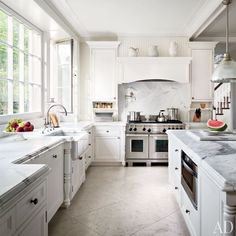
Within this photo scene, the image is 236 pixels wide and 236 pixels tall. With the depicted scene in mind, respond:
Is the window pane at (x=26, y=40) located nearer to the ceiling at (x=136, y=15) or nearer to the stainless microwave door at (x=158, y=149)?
the ceiling at (x=136, y=15)

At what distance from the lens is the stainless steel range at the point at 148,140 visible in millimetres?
5047

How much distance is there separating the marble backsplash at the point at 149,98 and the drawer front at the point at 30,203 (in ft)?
13.6

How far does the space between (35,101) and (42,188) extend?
9.60ft

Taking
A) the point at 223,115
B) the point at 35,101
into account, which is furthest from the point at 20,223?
the point at 223,115

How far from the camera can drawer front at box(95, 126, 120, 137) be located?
5.02 metres

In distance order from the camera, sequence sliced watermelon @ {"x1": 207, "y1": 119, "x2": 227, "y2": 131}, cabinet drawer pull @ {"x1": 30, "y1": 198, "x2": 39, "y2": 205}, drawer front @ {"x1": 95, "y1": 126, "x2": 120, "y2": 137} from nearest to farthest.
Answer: cabinet drawer pull @ {"x1": 30, "y1": 198, "x2": 39, "y2": 205}
sliced watermelon @ {"x1": 207, "y1": 119, "x2": 227, "y2": 131}
drawer front @ {"x1": 95, "y1": 126, "x2": 120, "y2": 137}

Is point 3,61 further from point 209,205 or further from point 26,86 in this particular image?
point 209,205

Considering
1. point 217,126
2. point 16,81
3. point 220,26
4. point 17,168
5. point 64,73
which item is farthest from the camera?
point 64,73

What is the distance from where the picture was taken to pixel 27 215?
127cm

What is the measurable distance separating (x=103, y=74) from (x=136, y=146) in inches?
64.8

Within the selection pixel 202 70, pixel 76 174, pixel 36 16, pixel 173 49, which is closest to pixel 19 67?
pixel 36 16

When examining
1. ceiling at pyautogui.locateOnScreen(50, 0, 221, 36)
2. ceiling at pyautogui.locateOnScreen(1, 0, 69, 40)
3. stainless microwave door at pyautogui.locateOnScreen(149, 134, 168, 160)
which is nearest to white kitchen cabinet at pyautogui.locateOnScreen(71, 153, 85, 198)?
stainless microwave door at pyautogui.locateOnScreen(149, 134, 168, 160)

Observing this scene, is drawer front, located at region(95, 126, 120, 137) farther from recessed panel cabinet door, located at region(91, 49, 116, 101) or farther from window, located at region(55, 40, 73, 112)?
window, located at region(55, 40, 73, 112)

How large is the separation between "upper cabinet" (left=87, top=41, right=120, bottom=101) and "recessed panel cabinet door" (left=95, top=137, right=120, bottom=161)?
880mm
